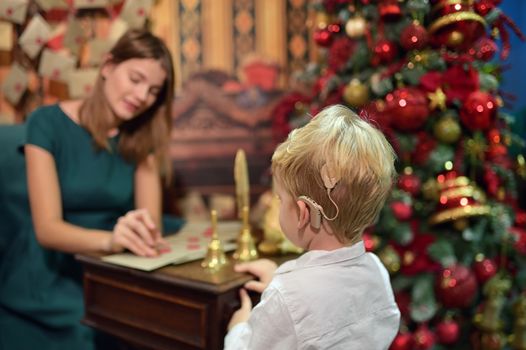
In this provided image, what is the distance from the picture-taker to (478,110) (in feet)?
6.50

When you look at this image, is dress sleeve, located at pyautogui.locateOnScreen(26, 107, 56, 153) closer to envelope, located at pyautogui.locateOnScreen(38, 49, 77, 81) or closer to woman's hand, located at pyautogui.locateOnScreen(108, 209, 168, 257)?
woman's hand, located at pyautogui.locateOnScreen(108, 209, 168, 257)

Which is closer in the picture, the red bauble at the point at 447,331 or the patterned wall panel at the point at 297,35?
the red bauble at the point at 447,331

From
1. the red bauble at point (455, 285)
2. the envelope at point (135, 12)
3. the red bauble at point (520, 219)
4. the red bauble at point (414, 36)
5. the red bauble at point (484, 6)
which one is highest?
the envelope at point (135, 12)

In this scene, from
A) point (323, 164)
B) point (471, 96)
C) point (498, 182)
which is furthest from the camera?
point (498, 182)

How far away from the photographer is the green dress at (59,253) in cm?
176

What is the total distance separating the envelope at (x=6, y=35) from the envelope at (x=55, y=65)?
0.15 meters

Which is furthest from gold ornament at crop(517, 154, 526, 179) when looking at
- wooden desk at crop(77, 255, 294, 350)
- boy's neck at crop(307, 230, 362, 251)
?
boy's neck at crop(307, 230, 362, 251)

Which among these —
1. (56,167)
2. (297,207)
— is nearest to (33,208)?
(56,167)

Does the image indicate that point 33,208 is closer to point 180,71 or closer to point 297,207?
point 297,207

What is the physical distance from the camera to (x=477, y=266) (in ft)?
7.02

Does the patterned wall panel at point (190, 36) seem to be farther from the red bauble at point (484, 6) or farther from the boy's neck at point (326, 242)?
the boy's neck at point (326, 242)

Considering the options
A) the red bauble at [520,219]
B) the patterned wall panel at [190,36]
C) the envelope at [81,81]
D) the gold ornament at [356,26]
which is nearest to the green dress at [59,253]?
the envelope at [81,81]

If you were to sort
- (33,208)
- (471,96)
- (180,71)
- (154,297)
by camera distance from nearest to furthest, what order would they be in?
(154,297), (33,208), (471,96), (180,71)

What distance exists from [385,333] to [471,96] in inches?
47.6
